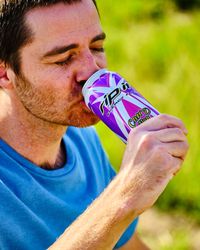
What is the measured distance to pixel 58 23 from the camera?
2.20 m

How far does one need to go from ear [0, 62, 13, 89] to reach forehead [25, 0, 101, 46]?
0.53 ft

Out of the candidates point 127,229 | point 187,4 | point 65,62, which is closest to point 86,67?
point 65,62

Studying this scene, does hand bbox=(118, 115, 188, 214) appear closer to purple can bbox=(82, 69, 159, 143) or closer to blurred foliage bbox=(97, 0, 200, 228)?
purple can bbox=(82, 69, 159, 143)

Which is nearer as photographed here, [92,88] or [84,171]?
[92,88]

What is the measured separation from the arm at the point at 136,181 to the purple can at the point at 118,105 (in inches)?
3.8

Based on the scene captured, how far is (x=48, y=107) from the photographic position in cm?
223

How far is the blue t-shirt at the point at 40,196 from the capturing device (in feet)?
7.09

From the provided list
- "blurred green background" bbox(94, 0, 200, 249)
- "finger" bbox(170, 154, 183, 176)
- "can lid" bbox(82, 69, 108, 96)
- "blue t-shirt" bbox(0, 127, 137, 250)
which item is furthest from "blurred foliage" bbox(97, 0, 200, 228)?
"finger" bbox(170, 154, 183, 176)

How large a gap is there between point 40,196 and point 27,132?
0.68 feet

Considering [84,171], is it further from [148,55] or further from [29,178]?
[148,55]

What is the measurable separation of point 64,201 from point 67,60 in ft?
1.54

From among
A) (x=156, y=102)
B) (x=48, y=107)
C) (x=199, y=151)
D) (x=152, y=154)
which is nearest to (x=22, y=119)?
(x=48, y=107)

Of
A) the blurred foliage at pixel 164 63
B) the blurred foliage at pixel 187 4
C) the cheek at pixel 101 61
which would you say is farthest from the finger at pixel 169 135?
the blurred foliage at pixel 187 4

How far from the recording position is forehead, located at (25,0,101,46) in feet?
7.22
